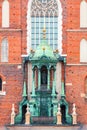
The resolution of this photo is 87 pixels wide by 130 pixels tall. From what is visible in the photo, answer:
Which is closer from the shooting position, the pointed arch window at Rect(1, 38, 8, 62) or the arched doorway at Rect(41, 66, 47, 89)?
the arched doorway at Rect(41, 66, 47, 89)

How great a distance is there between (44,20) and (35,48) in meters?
1.91

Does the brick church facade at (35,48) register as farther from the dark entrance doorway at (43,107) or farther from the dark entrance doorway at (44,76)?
the dark entrance doorway at (43,107)

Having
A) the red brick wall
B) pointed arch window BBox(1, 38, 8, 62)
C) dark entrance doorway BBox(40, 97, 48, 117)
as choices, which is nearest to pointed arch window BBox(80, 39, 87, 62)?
the red brick wall

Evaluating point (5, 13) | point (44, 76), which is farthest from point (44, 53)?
point (5, 13)

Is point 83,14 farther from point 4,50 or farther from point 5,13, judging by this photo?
point 4,50

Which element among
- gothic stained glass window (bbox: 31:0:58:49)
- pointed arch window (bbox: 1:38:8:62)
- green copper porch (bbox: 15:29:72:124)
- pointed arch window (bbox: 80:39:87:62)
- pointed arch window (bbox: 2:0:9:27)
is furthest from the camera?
gothic stained glass window (bbox: 31:0:58:49)

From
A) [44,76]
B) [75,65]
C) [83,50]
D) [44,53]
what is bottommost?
[44,76]

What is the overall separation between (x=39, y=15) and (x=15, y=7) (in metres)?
1.63

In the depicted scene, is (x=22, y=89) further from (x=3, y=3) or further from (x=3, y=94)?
(x=3, y=3)

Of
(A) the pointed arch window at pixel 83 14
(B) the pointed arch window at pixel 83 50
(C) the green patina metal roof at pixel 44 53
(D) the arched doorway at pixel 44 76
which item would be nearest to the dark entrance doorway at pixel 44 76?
(D) the arched doorway at pixel 44 76

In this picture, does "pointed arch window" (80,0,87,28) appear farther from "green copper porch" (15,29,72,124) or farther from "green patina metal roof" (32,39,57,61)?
"green patina metal roof" (32,39,57,61)

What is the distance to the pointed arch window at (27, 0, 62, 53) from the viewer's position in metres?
43.0

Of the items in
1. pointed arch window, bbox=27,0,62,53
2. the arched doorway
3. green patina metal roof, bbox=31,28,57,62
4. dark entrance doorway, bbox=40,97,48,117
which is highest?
pointed arch window, bbox=27,0,62,53

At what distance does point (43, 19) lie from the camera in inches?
1699
